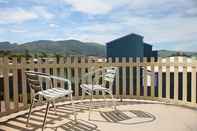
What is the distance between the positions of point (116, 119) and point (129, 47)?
489 centimetres

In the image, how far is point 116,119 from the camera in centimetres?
425

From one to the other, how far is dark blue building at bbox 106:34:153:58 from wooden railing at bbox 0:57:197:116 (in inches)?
75.4

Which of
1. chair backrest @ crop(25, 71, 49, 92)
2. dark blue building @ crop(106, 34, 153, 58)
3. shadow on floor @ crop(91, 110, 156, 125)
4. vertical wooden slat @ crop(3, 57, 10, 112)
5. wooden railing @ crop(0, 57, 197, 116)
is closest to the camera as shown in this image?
chair backrest @ crop(25, 71, 49, 92)

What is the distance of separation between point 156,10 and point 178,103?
392 cm

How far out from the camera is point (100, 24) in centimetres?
1083

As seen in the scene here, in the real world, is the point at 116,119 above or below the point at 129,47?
below

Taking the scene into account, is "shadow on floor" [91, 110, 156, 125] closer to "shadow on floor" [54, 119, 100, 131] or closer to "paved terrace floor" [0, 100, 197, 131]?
"paved terrace floor" [0, 100, 197, 131]

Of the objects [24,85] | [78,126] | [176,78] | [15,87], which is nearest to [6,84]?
[15,87]

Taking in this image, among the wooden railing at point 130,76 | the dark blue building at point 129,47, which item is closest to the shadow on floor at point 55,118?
the wooden railing at point 130,76

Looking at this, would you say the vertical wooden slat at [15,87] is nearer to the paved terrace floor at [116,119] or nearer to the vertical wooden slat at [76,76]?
the paved terrace floor at [116,119]

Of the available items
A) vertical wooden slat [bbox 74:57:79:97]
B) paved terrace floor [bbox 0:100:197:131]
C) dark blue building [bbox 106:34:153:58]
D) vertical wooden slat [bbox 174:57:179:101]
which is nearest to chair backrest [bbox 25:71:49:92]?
paved terrace floor [bbox 0:100:197:131]

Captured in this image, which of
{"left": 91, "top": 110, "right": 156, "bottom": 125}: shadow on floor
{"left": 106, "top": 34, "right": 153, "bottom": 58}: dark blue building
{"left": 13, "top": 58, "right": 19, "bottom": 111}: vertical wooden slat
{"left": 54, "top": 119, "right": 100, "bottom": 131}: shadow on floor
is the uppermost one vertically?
{"left": 106, "top": 34, "right": 153, "bottom": 58}: dark blue building

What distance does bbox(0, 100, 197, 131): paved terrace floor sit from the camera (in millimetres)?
3746

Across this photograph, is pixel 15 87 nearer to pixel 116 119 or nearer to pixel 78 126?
pixel 78 126
